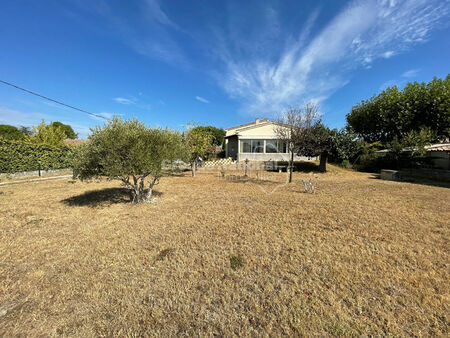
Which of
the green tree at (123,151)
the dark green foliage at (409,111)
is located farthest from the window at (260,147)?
the green tree at (123,151)

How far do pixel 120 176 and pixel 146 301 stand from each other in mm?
4987

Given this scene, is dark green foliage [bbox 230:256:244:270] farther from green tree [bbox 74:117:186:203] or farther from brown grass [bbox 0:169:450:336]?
green tree [bbox 74:117:186:203]

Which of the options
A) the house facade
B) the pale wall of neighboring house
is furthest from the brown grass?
the house facade

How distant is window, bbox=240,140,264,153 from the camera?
76.3 ft

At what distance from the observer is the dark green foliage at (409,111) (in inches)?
633

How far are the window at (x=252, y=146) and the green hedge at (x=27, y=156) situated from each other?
56.9 feet

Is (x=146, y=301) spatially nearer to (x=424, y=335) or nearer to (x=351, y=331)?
(x=351, y=331)

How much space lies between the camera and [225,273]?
10.7ft

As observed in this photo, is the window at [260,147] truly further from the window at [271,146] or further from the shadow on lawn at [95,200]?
the shadow on lawn at [95,200]

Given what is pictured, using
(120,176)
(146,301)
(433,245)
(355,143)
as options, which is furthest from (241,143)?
(146,301)

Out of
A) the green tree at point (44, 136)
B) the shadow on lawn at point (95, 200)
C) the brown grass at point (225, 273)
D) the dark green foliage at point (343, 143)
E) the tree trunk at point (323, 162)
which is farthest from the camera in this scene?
the green tree at point (44, 136)

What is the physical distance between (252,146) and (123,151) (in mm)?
18596

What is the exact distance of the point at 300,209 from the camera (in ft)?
22.1

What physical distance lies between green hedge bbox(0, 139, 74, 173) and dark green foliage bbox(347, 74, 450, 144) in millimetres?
28166
